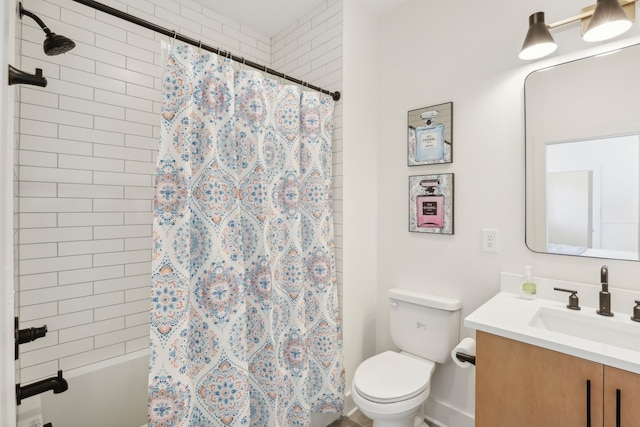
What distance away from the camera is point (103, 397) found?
1.67 m

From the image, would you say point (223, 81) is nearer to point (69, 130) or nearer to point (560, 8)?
point (69, 130)

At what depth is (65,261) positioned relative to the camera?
5.44 ft

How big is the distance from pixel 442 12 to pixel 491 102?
0.67m

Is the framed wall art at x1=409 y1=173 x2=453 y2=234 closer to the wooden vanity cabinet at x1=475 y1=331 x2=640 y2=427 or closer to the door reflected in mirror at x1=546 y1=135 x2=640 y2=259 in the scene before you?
the door reflected in mirror at x1=546 y1=135 x2=640 y2=259

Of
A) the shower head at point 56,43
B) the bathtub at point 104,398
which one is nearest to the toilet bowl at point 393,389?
the bathtub at point 104,398

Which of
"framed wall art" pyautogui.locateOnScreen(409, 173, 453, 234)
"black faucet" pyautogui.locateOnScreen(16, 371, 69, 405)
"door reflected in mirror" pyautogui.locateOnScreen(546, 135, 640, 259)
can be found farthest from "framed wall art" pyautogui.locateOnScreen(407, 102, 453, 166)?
"black faucet" pyautogui.locateOnScreen(16, 371, 69, 405)

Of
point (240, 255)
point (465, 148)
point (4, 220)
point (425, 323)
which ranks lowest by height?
point (425, 323)

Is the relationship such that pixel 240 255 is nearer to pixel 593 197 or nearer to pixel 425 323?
pixel 425 323

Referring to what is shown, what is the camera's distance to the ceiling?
2.08 metres

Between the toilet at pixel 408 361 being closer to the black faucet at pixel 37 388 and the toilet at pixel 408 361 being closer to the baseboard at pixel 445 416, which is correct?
the baseboard at pixel 445 416

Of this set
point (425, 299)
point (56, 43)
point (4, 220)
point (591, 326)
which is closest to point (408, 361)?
point (425, 299)

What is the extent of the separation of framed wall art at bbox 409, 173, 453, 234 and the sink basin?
0.64 metres

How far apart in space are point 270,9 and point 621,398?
266 cm

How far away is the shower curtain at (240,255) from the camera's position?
1.22 m
